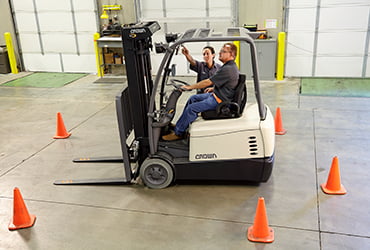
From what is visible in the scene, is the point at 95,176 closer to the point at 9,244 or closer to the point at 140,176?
the point at 140,176

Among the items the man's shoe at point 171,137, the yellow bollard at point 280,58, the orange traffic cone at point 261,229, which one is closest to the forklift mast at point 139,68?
the man's shoe at point 171,137

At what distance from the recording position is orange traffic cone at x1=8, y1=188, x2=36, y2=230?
14.1 feet

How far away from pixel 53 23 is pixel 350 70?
33.4 ft

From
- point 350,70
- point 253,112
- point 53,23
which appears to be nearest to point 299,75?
point 350,70

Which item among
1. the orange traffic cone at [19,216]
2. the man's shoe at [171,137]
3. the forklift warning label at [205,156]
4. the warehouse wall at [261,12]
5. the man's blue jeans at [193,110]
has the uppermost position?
the warehouse wall at [261,12]

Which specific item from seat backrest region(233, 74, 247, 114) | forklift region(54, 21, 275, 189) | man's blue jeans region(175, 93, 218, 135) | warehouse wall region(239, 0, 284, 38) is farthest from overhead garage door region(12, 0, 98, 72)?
seat backrest region(233, 74, 247, 114)

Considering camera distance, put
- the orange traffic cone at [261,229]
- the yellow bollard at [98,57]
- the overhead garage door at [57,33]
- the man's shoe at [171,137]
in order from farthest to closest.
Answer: the overhead garage door at [57,33]
the yellow bollard at [98,57]
the man's shoe at [171,137]
the orange traffic cone at [261,229]

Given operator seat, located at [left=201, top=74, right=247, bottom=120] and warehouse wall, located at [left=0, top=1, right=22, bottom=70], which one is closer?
operator seat, located at [left=201, top=74, right=247, bottom=120]

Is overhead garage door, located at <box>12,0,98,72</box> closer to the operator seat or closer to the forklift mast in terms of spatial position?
the forklift mast

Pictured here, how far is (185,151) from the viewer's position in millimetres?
5047

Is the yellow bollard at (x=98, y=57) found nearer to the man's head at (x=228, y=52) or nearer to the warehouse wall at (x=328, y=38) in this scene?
the warehouse wall at (x=328, y=38)

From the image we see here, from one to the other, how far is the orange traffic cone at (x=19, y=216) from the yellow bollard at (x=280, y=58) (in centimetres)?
872

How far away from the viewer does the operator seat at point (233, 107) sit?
4836 millimetres

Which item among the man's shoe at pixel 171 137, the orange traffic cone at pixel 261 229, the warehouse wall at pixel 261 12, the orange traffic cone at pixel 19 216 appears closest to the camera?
the orange traffic cone at pixel 261 229
